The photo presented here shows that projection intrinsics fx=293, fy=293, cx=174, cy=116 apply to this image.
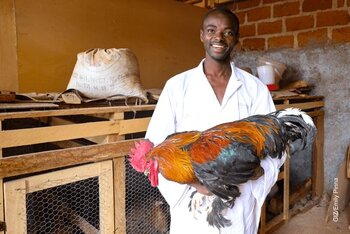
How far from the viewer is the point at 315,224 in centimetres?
267

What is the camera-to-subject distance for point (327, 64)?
3.02 m

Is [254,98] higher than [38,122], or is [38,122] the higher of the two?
[254,98]

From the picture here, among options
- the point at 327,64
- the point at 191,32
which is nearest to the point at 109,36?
the point at 191,32

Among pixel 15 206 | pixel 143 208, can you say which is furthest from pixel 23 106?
pixel 143 208

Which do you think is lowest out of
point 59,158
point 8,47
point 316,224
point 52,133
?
point 316,224

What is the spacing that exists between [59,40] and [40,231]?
1.55 m

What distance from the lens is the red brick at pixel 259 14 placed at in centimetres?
335

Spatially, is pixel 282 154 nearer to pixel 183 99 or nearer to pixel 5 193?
pixel 183 99

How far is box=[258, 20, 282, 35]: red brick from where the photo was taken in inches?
129

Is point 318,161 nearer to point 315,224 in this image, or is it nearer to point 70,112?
point 315,224

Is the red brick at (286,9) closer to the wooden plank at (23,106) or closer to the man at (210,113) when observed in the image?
the man at (210,113)

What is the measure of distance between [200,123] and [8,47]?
1.57 m

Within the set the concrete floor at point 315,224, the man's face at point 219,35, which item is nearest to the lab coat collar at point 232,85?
the man's face at point 219,35

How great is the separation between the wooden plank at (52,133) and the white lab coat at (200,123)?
21 cm
